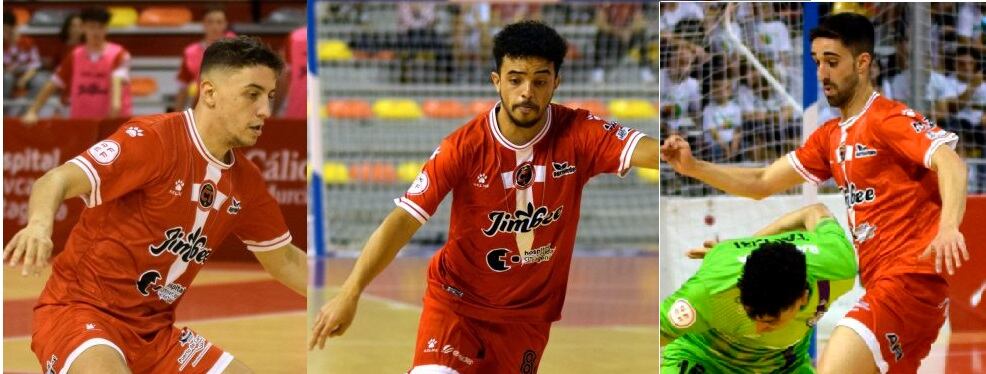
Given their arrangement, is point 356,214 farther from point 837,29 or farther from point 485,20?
point 837,29

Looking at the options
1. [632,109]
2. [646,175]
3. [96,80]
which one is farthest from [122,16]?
[646,175]

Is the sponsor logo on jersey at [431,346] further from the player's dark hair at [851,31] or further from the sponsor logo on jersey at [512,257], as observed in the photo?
the player's dark hair at [851,31]

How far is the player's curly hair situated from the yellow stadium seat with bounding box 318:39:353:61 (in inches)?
409

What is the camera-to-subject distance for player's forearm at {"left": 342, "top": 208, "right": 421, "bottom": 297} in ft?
14.0

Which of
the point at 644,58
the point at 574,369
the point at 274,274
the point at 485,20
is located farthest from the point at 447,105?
the point at 274,274

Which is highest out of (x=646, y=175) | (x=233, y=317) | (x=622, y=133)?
(x=622, y=133)

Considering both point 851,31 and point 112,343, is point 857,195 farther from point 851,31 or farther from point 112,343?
point 112,343

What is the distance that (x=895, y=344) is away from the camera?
17.1ft

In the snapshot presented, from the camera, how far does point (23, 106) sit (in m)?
14.9

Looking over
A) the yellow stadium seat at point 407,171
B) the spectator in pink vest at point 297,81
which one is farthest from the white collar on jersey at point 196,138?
the yellow stadium seat at point 407,171

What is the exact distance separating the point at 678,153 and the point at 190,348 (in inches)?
80.3

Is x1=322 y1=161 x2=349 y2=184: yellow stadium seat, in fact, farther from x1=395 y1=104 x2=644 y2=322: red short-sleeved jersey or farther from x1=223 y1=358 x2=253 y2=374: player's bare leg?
x1=223 y1=358 x2=253 y2=374: player's bare leg

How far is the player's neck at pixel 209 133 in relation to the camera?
4535 mm

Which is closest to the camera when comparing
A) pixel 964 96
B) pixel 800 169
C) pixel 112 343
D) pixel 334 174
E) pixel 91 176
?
pixel 91 176
